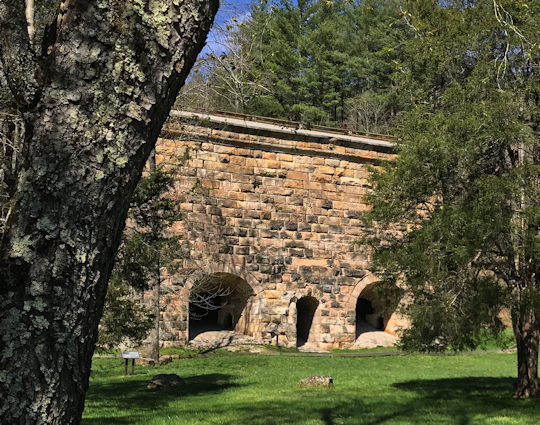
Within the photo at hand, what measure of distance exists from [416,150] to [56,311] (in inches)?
369

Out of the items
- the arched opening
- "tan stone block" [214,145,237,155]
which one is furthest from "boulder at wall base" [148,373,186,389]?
the arched opening

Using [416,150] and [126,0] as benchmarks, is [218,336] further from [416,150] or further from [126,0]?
[126,0]

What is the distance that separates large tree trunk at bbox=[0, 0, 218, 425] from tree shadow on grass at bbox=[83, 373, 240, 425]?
21.8 ft

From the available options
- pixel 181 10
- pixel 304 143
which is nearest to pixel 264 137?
pixel 304 143

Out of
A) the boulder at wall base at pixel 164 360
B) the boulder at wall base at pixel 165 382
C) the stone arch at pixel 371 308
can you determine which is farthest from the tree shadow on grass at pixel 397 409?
the stone arch at pixel 371 308

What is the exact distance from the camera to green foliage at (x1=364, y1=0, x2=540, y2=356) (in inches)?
396

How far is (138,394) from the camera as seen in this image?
1122 cm

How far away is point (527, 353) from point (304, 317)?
11.3 meters

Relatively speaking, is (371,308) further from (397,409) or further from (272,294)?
(397,409)

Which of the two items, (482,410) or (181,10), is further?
(482,410)

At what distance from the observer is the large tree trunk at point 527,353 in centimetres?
1054

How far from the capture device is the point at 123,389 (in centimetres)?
1187

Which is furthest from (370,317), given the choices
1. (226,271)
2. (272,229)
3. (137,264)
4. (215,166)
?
(137,264)

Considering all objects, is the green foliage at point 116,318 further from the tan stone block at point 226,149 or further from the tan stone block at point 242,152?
the tan stone block at point 242,152
